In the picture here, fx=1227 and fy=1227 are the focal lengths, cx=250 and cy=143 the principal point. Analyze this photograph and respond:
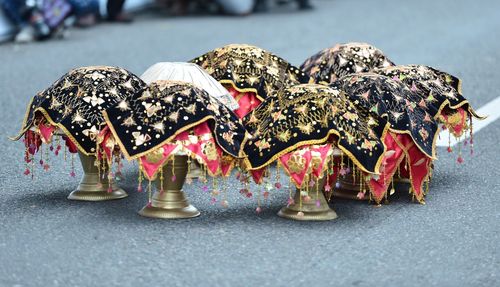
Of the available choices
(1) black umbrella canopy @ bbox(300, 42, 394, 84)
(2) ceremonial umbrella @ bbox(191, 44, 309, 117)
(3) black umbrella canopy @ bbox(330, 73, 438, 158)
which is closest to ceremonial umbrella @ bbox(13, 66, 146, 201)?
(2) ceremonial umbrella @ bbox(191, 44, 309, 117)

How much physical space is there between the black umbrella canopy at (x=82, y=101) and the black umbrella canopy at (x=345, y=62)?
1393 mm

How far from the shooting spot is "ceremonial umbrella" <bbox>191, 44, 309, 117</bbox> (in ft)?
22.8

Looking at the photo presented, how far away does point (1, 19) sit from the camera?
43.4 feet

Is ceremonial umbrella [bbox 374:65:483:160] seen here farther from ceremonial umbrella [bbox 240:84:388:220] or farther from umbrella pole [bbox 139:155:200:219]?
umbrella pole [bbox 139:155:200:219]

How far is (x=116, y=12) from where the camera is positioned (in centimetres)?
1515

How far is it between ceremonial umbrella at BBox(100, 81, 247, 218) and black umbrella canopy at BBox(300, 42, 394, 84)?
1428mm

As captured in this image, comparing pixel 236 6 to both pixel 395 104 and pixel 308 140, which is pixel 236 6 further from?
pixel 308 140

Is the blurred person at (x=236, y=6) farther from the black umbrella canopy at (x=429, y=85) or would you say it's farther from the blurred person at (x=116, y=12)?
the black umbrella canopy at (x=429, y=85)

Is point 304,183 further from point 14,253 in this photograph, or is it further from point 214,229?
point 14,253

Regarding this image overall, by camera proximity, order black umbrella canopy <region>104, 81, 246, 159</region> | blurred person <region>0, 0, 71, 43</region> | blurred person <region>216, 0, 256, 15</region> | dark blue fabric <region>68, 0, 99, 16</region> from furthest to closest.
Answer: blurred person <region>216, 0, 256, 15</region> → dark blue fabric <region>68, 0, 99, 16</region> → blurred person <region>0, 0, 71, 43</region> → black umbrella canopy <region>104, 81, 246, 159</region>

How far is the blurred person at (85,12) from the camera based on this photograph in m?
14.2

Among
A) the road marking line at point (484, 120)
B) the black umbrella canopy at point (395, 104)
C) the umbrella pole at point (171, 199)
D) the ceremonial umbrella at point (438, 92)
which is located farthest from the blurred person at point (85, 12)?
the umbrella pole at point (171, 199)

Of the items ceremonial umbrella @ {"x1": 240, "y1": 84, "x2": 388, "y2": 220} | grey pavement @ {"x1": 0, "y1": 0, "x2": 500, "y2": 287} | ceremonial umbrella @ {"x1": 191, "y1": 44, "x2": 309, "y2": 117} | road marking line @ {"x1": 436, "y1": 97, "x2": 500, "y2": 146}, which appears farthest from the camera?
road marking line @ {"x1": 436, "y1": 97, "x2": 500, "y2": 146}

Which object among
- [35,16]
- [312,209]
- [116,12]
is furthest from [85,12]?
[312,209]
